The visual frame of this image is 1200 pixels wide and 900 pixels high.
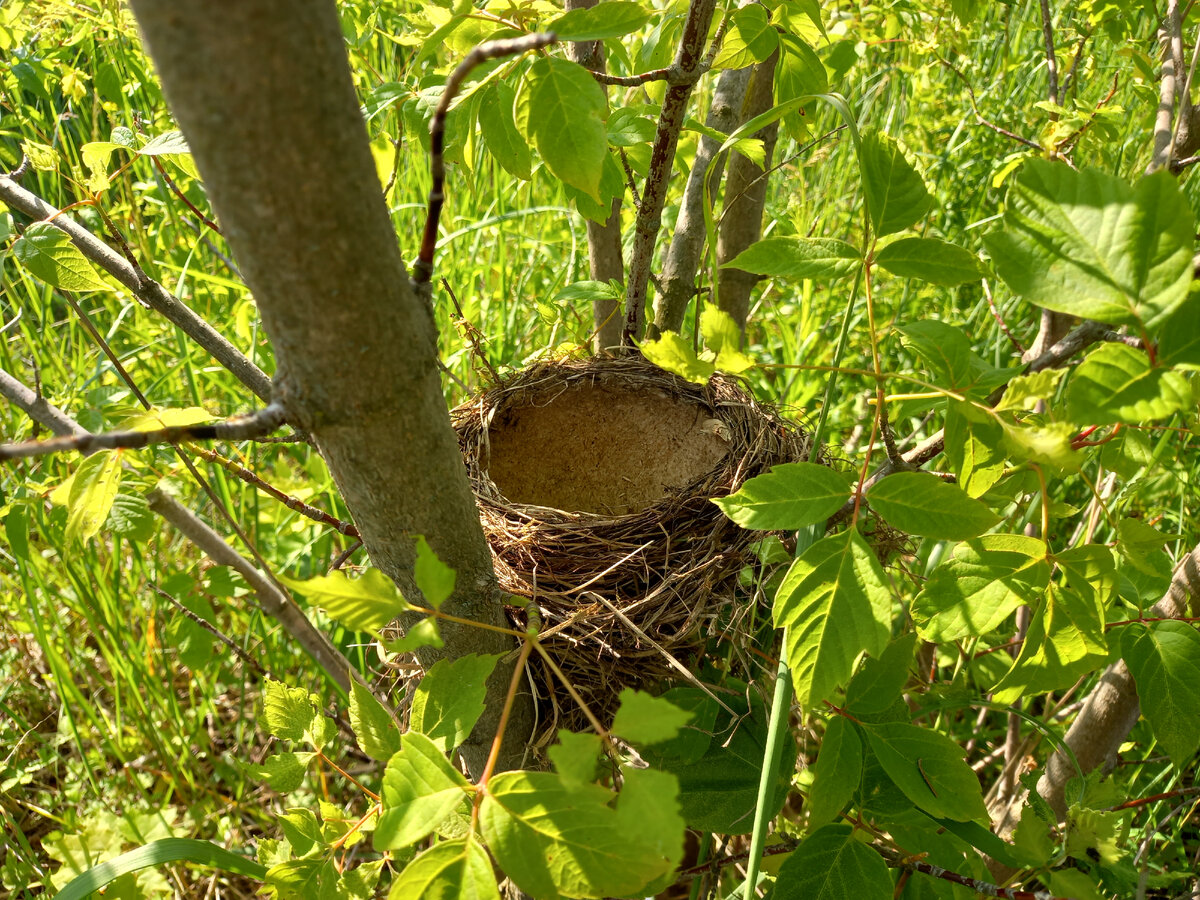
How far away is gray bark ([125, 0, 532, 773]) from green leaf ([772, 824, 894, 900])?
54 cm

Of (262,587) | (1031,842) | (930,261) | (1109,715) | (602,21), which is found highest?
(602,21)

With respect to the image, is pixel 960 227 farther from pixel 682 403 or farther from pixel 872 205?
pixel 872 205

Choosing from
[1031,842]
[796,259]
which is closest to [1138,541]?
[1031,842]

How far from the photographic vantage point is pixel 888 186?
810mm

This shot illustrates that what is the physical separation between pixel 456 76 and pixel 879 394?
48 cm

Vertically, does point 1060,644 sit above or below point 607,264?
below

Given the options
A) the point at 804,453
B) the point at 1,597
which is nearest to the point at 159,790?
the point at 1,597

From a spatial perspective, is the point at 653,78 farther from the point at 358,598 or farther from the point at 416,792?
the point at 416,792

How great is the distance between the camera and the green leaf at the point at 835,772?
893 mm

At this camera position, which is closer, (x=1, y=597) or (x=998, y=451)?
(x=998, y=451)

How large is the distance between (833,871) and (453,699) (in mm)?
474

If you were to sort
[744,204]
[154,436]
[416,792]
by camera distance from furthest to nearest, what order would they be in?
[744,204] → [416,792] → [154,436]

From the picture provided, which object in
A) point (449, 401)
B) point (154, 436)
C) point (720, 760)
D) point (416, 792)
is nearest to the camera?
point (154, 436)

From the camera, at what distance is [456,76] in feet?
1.73
